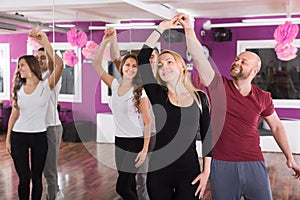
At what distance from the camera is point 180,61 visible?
2.44 meters

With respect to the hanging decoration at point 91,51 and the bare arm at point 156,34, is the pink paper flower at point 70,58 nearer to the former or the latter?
the hanging decoration at point 91,51

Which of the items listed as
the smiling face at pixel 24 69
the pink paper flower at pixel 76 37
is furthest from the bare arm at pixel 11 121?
the pink paper flower at pixel 76 37

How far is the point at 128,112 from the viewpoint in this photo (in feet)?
10.8

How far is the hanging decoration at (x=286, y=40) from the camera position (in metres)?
3.86

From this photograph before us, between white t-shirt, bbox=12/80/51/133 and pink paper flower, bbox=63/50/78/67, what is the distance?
30cm

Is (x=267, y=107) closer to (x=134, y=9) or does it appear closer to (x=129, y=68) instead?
(x=129, y=68)

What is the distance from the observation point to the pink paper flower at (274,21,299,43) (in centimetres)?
386

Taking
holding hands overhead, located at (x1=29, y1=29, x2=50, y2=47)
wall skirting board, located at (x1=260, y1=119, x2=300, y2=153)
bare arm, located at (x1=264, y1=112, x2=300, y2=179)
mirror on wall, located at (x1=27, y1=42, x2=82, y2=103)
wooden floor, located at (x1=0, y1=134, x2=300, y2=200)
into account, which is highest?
holding hands overhead, located at (x1=29, y1=29, x2=50, y2=47)

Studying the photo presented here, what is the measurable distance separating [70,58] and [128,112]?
25.6 inches

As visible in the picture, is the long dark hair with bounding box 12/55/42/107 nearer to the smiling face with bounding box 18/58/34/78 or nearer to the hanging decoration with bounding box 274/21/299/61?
the smiling face with bounding box 18/58/34/78

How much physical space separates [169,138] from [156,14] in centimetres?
214

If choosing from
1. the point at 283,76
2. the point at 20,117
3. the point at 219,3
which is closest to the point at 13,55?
the point at 20,117

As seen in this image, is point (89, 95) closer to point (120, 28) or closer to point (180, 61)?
point (120, 28)

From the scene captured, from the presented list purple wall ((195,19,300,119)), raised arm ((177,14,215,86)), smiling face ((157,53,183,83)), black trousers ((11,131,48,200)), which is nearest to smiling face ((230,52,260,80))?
raised arm ((177,14,215,86))
